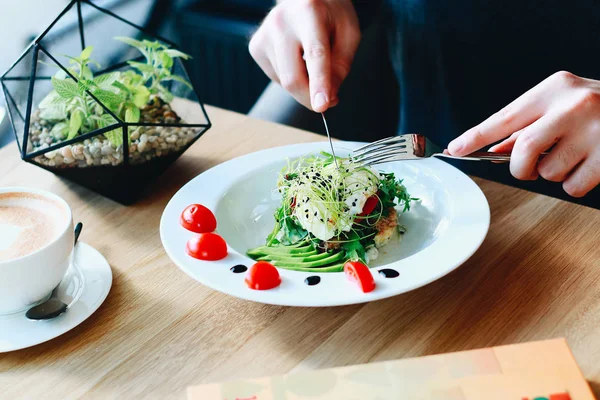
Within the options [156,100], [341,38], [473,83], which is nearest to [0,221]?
[156,100]

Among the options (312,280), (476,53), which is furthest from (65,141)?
(476,53)

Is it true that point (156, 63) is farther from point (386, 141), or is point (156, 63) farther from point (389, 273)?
point (389, 273)

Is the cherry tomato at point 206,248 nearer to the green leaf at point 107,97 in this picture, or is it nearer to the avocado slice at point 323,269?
the avocado slice at point 323,269

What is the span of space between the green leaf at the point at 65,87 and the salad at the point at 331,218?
0.44 metres

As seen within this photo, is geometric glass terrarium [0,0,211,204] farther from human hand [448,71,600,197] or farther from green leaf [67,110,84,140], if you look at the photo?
human hand [448,71,600,197]

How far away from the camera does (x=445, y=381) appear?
0.70 meters

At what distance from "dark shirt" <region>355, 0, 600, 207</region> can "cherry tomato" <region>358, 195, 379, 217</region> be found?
0.69 meters

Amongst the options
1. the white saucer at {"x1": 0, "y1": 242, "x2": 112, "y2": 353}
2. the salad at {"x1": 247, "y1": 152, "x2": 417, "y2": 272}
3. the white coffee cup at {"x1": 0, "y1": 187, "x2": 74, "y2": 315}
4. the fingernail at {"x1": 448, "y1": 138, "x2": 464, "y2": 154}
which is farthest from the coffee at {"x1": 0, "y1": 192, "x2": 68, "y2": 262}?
the fingernail at {"x1": 448, "y1": 138, "x2": 464, "y2": 154}

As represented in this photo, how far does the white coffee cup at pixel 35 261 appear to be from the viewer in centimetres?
82

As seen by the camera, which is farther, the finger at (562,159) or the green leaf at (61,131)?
the green leaf at (61,131)

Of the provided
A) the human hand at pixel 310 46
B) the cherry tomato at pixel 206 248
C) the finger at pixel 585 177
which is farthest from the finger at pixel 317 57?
the finger at pixel 585 177

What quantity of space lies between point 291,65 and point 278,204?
0.96 ft

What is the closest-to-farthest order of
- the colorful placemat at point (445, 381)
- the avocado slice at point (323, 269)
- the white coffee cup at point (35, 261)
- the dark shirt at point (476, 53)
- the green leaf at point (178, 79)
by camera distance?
the colorful placemat at point (445, 381) < the white coffee cup at point (35, 261) < the avocado slice at point (323, 269) < the green leaf at point (178, 79) < the dark shirt at point (476, 53)

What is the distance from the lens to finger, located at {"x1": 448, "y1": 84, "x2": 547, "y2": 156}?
105cm
